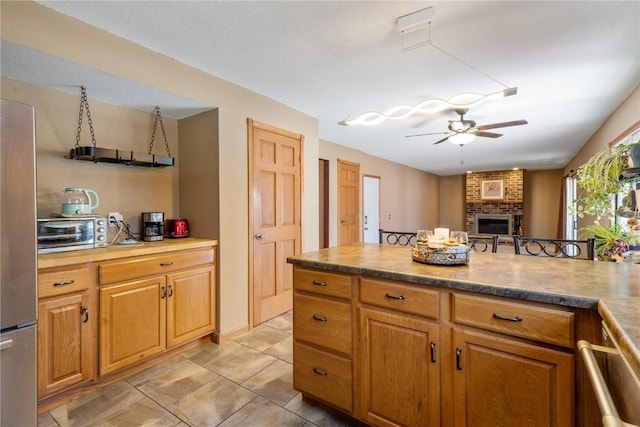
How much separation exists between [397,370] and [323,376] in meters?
0.48

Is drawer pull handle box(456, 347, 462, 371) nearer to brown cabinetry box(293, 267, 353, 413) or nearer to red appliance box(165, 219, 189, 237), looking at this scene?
brown cabinetry box(293, 267, 353, 413)

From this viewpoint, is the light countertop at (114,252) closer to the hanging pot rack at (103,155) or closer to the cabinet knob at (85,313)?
the cabinet knob at (85,313)

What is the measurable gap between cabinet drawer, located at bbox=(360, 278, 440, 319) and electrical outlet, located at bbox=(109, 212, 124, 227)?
2.28 m

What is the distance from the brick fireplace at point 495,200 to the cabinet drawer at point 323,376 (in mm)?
9536

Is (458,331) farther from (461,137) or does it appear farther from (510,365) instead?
(461,137)

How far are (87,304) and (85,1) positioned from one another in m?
1.87

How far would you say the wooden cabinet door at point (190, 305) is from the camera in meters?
2.44

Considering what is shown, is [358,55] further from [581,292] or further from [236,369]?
[236,369]

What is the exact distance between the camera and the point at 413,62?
2.48 meters

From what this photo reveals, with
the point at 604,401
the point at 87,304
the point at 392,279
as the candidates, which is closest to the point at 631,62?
the point at 392,279

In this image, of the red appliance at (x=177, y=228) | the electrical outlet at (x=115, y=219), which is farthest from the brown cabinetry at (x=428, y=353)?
the electrical outlet at (x=115, y=219)

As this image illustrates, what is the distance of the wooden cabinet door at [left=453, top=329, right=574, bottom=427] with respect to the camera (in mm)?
1116

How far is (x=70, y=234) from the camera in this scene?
210cm

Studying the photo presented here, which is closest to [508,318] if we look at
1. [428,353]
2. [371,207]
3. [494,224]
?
[428,353]
